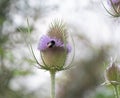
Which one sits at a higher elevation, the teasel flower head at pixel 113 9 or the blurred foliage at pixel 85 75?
the blurred foliage at pixel 85 75

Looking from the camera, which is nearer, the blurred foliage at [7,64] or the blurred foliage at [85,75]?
the blurred foliage at [7,64]

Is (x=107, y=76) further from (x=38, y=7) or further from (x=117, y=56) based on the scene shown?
Result: (x=38, y=7)

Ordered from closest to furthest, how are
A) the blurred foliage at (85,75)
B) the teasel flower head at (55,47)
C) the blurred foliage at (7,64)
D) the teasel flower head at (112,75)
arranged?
the teasel flower head at (55,47) < the teasel flower head at (112,75) < the blurred foliage at (7,64) < the blurred foliage at (85,75)

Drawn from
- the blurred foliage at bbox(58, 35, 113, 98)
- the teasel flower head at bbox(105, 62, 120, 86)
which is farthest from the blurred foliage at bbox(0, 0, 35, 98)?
the blurred foliage at bbox(58, 35, 113, 98)

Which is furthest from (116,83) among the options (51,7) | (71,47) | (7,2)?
(7,2)

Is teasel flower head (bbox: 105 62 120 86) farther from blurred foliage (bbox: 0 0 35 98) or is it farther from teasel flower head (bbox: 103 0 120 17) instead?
blurred foliage (bbox: 0 0 35 98)

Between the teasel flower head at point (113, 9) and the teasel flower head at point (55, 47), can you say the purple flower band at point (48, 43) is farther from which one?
the teasel flower head at point (113, 9)

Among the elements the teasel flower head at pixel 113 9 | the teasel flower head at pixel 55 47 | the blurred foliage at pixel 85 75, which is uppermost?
the blurred foliage at pixel 85 75

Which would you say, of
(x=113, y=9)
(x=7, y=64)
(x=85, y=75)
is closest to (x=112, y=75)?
(x=113, y=9)

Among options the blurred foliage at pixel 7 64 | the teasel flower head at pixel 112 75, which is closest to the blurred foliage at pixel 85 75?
the blurred foliage at pixel 7 64
